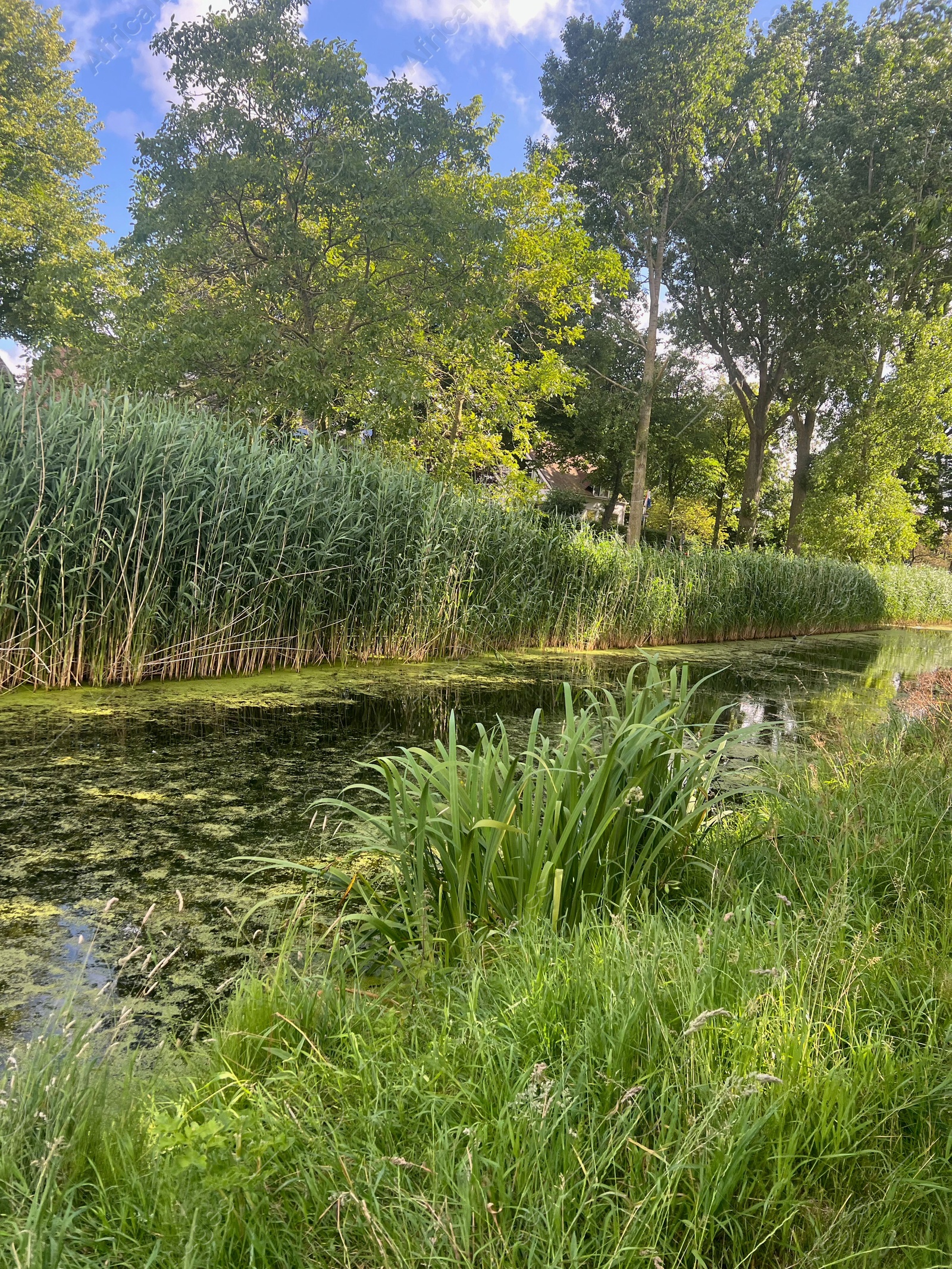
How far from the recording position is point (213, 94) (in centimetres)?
1050

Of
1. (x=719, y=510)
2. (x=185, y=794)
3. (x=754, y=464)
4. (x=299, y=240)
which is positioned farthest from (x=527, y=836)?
(x=719, y=510)

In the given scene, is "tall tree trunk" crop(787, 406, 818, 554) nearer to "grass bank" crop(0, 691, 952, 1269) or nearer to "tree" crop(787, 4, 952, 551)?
"tree" crop(787, 4, 952, 551)

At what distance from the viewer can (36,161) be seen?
1989 cm

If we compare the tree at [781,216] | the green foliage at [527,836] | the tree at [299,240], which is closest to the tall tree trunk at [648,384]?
the tree at [781,216]

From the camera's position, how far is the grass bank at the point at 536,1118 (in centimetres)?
94

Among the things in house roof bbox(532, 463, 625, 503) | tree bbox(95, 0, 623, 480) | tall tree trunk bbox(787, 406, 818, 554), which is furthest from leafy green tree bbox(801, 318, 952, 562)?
tree bbox(95, 0, 623, 480)

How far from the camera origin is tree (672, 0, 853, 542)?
15289 mm

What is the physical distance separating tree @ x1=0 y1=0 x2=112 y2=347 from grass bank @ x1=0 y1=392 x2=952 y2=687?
16.6 metres

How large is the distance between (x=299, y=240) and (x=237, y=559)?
21.2ft

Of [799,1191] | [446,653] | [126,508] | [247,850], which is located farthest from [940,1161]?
[446,653]

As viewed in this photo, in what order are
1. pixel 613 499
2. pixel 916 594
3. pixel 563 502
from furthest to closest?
pixel 613 499, pixel 563 502, pixel 916 594

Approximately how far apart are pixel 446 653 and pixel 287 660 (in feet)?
5.81

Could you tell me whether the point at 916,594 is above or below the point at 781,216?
below

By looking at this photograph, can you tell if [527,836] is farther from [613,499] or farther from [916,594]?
[613,499]
